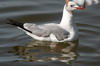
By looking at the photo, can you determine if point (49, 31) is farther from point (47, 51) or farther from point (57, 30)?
point (47, 51)

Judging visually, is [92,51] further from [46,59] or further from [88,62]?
[46,59]

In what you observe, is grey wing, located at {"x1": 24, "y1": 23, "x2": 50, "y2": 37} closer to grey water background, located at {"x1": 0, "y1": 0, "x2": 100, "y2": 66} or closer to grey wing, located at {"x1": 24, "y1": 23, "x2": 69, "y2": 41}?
grey wing, located at {"x1": 24, "y1": 23, "x2": 69, "y2": 41}

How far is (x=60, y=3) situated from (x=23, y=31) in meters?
1.96

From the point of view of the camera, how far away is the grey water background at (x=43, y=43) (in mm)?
7883

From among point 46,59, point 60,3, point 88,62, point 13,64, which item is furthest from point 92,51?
point 60,3

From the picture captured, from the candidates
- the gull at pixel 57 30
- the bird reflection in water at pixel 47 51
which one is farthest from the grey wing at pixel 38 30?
the bird reflection in water at pixel 47 51

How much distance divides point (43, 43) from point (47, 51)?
0.41 metres

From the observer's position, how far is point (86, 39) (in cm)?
888

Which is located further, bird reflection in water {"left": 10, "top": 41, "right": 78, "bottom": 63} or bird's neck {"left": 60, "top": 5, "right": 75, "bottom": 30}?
bird's neck {"left": 60, "top": 5, "right": 75, "bottom": 30}

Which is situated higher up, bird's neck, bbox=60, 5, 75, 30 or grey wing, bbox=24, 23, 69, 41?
bird's neck, bbox=60, 5, 75, 30

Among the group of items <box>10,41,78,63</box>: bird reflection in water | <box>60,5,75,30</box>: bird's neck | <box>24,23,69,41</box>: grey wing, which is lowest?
<box>10,41,78,63</box>: bird reflection in water

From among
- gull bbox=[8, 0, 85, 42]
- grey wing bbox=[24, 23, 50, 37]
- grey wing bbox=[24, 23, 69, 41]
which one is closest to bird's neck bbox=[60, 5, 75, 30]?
gull bbox=[8, 0, 85, 42]

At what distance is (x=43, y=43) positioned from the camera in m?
8.78

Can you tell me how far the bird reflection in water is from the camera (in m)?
7.98
